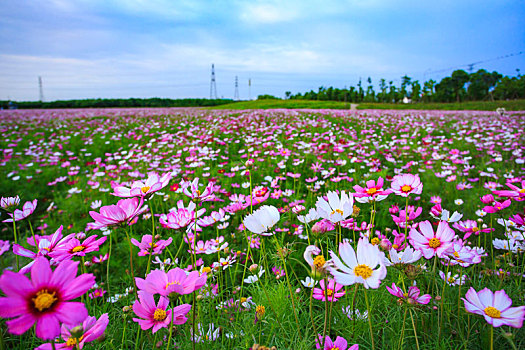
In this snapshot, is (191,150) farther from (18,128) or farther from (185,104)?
(185,104)

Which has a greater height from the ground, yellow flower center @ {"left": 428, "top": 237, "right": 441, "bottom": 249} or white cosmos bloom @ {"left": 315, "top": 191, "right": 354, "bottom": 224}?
white cosmos bloom @ {"left": 315, "top": 191, "right": 354, "bottom": 224}

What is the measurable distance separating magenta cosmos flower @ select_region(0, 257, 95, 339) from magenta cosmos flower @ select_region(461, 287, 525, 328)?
790mm

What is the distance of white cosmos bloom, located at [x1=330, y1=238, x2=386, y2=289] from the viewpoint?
53 centimetres

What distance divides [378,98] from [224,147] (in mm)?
51010

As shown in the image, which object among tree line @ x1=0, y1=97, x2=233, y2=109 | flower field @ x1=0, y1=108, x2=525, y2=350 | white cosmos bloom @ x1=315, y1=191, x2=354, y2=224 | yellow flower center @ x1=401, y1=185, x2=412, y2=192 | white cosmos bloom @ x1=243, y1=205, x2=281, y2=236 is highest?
tree line @ x1=0, y1=97, x2=233, y2=109

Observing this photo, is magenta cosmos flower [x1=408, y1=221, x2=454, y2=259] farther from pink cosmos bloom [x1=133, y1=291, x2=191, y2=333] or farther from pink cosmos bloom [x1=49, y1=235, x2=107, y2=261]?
pink cosmos bloom [x1=49, y1=235, x2=107, y2=261]

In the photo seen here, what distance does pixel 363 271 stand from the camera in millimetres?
568

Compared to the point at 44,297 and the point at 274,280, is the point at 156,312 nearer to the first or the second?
the point at 44,297

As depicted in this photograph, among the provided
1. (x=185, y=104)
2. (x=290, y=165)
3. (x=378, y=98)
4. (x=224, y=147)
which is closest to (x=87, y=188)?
(x=224, y=147)

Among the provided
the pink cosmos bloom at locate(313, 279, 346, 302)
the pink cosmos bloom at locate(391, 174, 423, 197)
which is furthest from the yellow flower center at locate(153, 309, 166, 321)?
the pink cosmos bloom at locate(391, 174, 423, 197)

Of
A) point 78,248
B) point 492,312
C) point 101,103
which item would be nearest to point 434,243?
point 492,312

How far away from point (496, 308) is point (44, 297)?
A: 0.95 meters

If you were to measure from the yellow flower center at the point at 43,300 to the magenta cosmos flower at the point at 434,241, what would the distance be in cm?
80

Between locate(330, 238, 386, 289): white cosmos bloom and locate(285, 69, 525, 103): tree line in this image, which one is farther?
locate(285, 69, 525, 103): tree line
